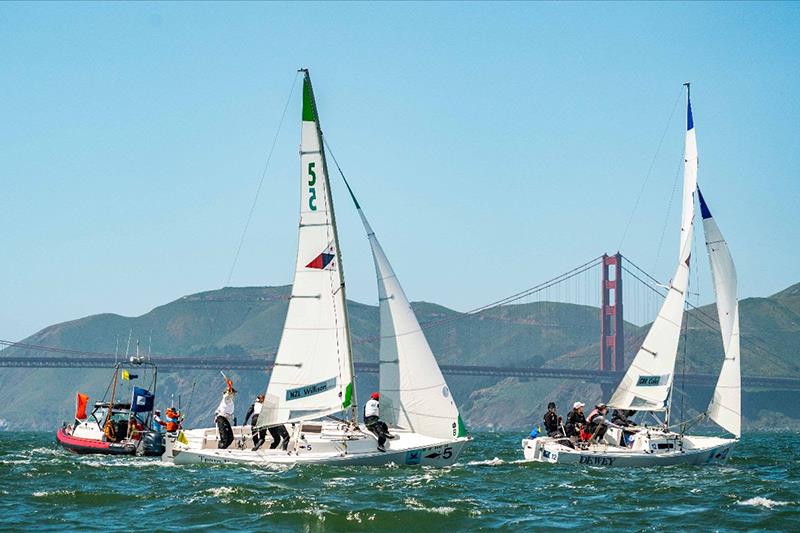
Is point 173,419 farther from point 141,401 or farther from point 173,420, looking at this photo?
point 141,401

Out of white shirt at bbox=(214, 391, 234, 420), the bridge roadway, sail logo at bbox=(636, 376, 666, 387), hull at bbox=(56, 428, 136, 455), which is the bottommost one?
hull at bbox=(56, 428, 136, 455)

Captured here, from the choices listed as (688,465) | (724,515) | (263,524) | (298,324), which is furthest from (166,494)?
(688,465)

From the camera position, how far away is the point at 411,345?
86.4 feet

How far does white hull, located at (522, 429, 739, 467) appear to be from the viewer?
2964 centimetres

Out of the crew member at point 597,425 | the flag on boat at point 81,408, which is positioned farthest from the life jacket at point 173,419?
the crew member at point 597,425

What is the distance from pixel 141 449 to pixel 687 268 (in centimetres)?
1546

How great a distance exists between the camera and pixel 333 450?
84.5 ft

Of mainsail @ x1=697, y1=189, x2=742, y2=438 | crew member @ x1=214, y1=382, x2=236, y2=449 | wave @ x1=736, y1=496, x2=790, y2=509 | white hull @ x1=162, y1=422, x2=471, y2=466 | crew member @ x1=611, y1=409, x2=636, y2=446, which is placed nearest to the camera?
wave @ x1=736, y1=496, x2=790, y2=509

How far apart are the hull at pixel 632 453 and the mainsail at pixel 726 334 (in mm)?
1257

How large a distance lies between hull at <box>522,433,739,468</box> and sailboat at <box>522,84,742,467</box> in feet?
0.08

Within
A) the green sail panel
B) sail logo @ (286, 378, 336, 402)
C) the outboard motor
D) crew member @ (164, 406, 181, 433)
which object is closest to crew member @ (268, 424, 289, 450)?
sail logo @ (286, 378, 336, 402)

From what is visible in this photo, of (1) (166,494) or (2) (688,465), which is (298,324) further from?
(2) (688,465)

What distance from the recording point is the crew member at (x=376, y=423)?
84.3ft

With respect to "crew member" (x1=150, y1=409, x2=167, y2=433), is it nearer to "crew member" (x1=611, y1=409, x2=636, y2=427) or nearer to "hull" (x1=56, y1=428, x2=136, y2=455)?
"hull" (x1=56, y1=428, x2=136, y2=455)
